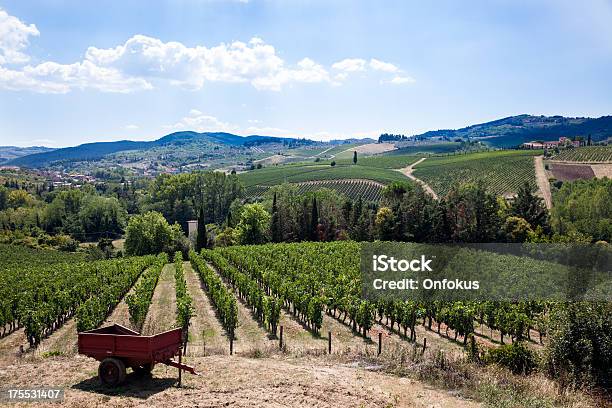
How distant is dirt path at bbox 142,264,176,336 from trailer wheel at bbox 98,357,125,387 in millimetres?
11444

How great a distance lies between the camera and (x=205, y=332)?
25203mm

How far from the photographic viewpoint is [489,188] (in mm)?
92125

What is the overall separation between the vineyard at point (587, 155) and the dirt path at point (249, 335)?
325 feet

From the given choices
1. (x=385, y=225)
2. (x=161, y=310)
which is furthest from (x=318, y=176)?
(x=161, y=310)

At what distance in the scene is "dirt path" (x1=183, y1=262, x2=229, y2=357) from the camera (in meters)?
19.8

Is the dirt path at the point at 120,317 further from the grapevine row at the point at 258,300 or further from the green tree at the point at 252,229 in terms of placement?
the green tree at the point at 252,229

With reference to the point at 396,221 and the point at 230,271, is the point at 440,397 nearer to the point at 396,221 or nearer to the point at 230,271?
the point at 230,271

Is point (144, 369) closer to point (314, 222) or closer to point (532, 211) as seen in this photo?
point (532, 211)

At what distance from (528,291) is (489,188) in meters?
66.2

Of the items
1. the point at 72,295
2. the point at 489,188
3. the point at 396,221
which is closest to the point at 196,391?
the point at 72,295

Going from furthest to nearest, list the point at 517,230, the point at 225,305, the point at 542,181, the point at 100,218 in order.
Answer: the point at 100,218
the point at 542,181
the point at 517,230
the point at 225,305

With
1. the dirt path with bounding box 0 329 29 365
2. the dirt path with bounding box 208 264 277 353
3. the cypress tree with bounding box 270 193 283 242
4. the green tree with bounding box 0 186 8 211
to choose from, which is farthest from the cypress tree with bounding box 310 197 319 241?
the green tree with bounding box 0 186 8 211

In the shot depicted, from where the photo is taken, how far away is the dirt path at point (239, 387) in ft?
38.8
